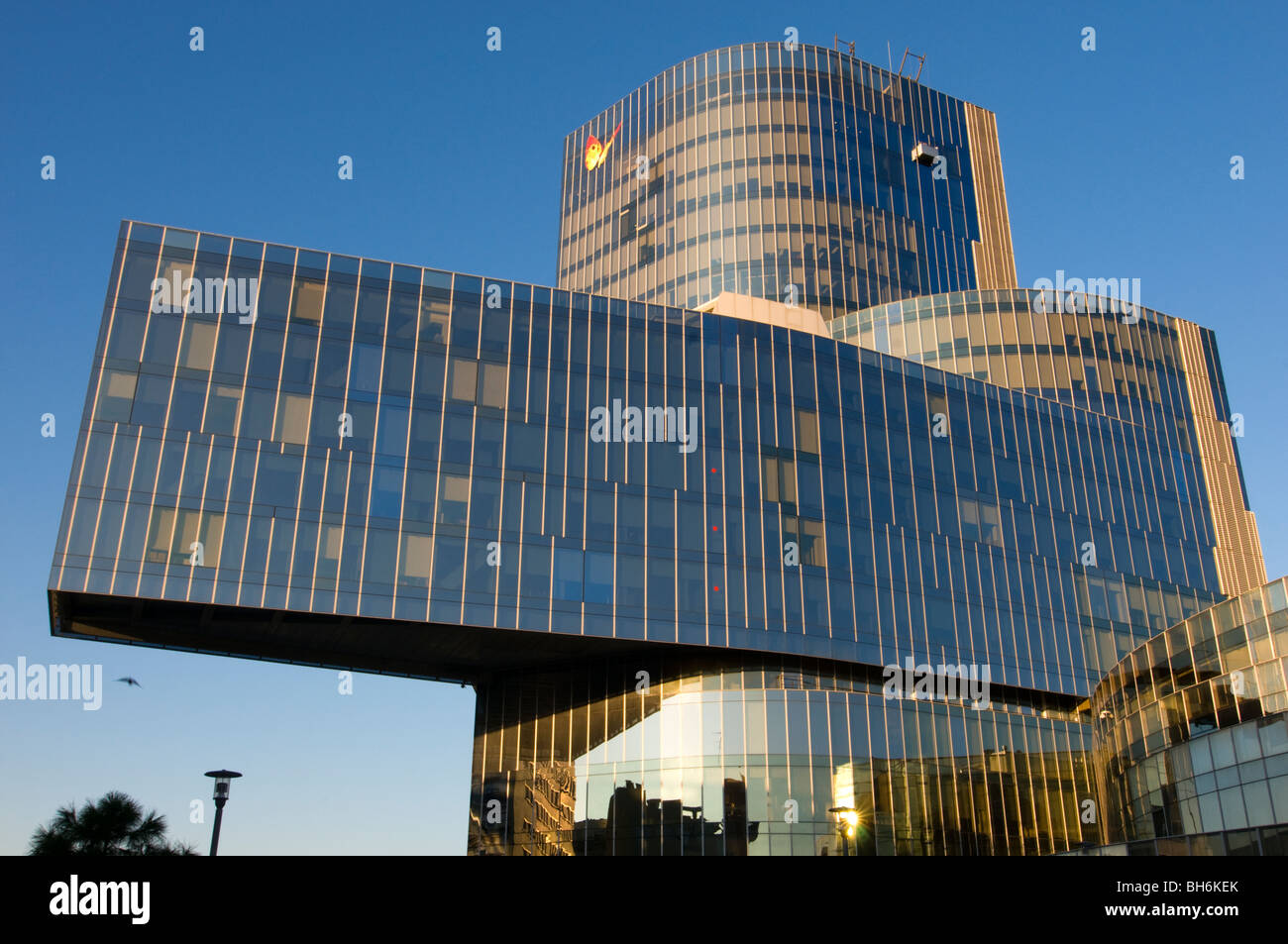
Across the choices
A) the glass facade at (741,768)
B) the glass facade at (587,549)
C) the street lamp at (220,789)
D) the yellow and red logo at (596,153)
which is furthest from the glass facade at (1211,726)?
the yellow and red logo at (596,153)

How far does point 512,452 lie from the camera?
182 ft

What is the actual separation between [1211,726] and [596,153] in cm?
9404

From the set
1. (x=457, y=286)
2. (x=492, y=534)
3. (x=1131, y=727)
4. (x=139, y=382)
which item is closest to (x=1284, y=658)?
(x=1131, y=727)

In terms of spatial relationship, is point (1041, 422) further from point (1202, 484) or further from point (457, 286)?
point (457, 286)

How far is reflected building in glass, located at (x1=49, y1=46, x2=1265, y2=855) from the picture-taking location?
50.4m

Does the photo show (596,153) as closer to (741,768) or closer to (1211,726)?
(741,768)

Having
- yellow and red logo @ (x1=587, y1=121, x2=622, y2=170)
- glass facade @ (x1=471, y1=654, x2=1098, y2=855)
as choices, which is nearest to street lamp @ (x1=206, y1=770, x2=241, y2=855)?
glass facade @ (x1=471, y1=654, x2=1098, y2=855)

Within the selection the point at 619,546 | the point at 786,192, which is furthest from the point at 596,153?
the point at 619,546

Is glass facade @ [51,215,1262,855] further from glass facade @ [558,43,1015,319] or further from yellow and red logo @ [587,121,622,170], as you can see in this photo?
yellow and red logo @ [587,121,622,170]

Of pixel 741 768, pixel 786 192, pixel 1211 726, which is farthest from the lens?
pixel 786 192

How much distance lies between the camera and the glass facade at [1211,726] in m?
36.0

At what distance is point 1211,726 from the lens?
1550 inches

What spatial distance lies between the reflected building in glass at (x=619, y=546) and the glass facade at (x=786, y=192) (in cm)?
3704
